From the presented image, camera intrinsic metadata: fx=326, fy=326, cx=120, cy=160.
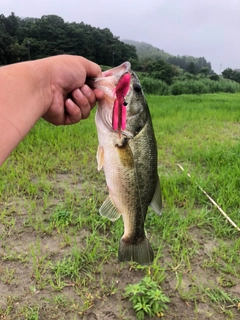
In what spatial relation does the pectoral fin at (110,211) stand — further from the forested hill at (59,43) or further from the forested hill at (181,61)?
the forested hill at (181,61)

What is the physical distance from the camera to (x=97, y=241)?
276 cm

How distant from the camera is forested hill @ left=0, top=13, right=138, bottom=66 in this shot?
13383mm

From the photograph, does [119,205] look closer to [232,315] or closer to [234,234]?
[232,315]

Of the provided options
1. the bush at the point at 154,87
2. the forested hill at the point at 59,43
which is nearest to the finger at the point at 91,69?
the forested hill at the point at 59,43

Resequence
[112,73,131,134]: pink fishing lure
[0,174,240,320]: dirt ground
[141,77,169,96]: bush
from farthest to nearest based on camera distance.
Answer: [141,77,169,96]: bush → [0,174,240,320]: dirt ground → [112,73,131,134]: pink fishing lure

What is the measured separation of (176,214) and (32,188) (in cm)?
155

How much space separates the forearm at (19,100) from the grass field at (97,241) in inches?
54.7

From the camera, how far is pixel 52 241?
9.22ft

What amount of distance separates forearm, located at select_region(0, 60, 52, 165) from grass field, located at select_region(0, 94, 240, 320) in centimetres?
139

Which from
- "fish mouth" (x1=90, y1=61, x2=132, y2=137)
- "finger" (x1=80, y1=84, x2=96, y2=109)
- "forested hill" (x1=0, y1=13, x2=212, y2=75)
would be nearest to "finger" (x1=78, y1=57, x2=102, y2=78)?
"finger" (x1=80, y1=84, x2=96, y2=109)

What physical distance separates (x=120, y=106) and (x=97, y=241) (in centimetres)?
166

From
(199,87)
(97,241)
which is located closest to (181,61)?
(199,87)

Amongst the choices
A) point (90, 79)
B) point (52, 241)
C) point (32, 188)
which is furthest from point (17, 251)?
point (90, 79)

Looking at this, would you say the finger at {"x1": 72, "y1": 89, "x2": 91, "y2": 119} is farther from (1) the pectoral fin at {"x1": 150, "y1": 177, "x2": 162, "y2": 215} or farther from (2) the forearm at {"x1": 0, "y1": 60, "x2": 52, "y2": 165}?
(1) the pectoral fin at {"x1": 150, "y1": 177, "x2": 162, "y2": 215}
